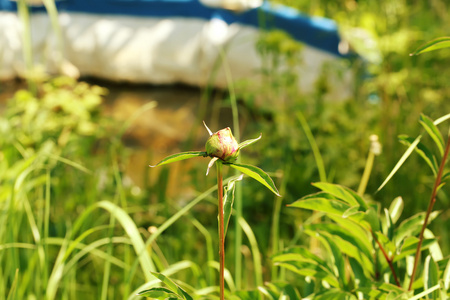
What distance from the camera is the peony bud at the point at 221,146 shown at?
417 mm

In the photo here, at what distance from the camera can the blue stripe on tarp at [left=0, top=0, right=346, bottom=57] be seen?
3570 millimetres

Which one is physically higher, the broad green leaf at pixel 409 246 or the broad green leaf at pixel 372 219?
the broad green leaf at pixel 372 219

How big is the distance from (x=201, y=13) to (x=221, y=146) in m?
4.31

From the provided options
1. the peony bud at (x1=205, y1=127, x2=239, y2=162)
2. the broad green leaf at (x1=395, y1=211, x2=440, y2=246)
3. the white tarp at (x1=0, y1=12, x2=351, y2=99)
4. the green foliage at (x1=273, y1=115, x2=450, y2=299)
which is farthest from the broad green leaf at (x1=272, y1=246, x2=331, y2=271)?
the white tarp at (x1=0, y1=12, x2=351, y2=99)

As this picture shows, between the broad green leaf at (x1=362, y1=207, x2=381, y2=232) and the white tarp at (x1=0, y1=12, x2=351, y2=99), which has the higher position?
the broad green leaf at (x1=362, y1=207, x2=381, y2=232)

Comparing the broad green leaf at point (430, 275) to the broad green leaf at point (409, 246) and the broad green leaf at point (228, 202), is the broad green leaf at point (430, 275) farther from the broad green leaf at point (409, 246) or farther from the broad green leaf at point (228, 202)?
the broad green leaf at point (228, 202)

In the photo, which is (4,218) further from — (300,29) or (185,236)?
(300,29)

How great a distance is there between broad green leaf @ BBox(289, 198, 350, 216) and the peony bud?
0.19 meters

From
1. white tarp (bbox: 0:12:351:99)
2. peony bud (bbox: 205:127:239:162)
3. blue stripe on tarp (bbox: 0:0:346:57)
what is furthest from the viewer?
white tarp (bbox: 0:12:351:99)

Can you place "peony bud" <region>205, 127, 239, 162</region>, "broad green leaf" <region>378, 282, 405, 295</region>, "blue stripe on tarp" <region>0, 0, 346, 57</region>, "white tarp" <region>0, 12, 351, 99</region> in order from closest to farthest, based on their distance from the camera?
"peony bud" <region>205, 127, 239, 162</region> < "broad green leaf" <region>378, 282, 405, 295</region> < "blue stripe on tarp" <region>0, 0, 346, 57</region> < "white tarp" <region>0, 12, 351, 99</region>

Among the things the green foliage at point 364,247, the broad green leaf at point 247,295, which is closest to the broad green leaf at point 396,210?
the green foliage at point 364,247

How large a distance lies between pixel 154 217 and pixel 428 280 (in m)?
1.48

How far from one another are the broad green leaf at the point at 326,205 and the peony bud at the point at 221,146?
0.62ft

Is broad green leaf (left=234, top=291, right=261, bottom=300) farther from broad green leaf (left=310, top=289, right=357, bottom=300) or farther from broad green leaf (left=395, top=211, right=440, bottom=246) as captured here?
broad green leaf (left=395, top=211, right=440, bottom=246)
